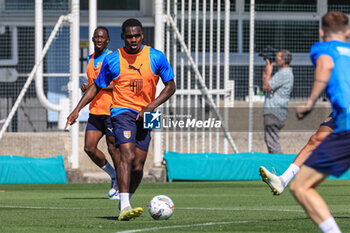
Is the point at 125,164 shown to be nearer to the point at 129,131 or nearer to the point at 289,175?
the point at 129,131

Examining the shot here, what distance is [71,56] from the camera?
17984mm

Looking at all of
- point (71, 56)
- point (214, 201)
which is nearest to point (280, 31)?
point (71, 56)

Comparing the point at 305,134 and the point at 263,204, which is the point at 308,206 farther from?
the point at 305,134

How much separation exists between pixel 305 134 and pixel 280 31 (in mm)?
2431

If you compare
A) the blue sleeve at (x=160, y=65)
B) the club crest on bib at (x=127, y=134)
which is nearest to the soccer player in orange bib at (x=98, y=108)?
the blue sleeve at (x=160, y=65)

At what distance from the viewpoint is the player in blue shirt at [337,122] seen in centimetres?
575

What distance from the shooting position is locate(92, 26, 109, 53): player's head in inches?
492

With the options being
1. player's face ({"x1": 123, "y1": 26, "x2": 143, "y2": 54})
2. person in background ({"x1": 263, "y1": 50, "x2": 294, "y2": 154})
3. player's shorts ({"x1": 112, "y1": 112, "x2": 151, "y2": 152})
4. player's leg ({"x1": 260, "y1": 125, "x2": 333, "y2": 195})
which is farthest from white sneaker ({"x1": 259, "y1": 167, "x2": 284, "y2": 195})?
person in background ({"x1": 263, "y1": 50, "x2": 294, "y2": 154})

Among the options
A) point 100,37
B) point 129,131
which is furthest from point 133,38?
point 100,37

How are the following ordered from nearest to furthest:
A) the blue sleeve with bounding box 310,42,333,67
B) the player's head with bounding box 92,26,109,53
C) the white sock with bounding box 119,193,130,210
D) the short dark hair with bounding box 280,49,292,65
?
1. the blue sleeve with bounding box 310,42,333,67
2. the white sock with bounding box 119,193,130,210
3. the player's head with bounding box 92,26,109,53
4. the short dark hair with bounding box 280,49,292,65

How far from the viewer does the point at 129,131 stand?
898cm

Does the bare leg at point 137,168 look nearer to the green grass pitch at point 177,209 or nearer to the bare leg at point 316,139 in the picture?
the green grass pitch at point 177,209

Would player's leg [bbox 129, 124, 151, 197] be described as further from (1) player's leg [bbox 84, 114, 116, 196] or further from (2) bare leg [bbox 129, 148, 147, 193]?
(1) player's leg [bbox 84, 114, 116, 196]

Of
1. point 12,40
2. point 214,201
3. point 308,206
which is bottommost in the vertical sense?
point 214,201
